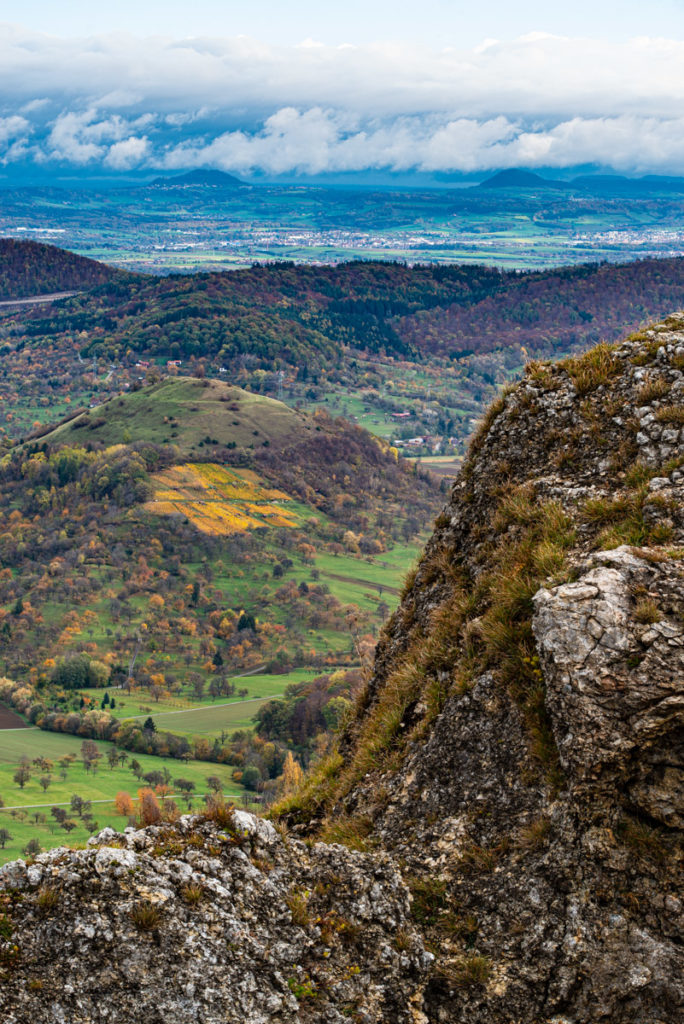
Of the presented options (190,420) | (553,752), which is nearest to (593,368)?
(553,752)

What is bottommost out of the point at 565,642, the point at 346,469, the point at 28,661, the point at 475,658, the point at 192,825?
the point at 28,661

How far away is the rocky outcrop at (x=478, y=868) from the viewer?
21.7 feet

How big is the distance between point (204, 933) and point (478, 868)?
8.69 ft

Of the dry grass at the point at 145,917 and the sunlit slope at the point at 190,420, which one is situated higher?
the dry grass at the point at 145,917

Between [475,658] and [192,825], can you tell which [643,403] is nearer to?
[475,658]

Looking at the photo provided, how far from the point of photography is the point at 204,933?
6.84 meters

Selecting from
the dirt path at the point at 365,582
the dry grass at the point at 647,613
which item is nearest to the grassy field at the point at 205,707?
the dirt path at the point at 365,582

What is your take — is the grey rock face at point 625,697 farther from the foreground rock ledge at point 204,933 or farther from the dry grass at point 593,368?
the dry grass at point 593,368

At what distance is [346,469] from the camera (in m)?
184

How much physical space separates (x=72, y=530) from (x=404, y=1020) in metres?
148

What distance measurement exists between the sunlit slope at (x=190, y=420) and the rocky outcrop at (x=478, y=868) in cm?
15820


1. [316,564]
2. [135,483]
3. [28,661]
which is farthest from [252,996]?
[135,483]

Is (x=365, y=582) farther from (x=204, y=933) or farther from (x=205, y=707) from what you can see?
(x=204, y=933)

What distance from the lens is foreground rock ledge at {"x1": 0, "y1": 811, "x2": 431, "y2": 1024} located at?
6.34 m
